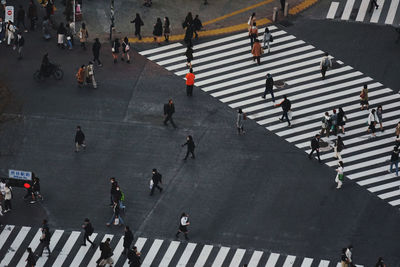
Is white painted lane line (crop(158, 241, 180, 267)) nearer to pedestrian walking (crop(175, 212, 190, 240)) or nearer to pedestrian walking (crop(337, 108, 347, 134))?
pedestrian walking (crop(175, 212, 190, 240))

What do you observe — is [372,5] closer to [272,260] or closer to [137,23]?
[137,23]

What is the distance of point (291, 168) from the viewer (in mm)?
51438

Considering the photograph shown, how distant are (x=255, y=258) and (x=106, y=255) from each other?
6.60m

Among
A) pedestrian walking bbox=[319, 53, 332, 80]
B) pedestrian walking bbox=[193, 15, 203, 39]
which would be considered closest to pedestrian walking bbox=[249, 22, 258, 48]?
pedestrian walking bbox=[193, 15, 203, 39]

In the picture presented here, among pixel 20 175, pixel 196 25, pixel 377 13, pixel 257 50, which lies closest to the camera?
pixel 20 175

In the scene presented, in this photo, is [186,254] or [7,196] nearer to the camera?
[186,254]

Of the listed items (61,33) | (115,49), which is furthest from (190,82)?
(61,33)

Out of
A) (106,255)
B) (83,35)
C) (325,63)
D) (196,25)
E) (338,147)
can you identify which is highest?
(325,63)

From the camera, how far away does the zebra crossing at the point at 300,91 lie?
52.3 metres

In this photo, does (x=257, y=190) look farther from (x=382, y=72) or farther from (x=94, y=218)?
(x=382, y=72)

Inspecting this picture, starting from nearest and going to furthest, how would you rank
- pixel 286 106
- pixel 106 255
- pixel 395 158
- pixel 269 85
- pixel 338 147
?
pixel 106 255 < pixel 395 158 < pixel 338 147 < pixel 286 106 < pixel 269 85

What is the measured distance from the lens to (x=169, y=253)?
46.3m

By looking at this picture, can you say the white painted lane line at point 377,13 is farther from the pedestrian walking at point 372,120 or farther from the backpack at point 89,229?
the backpack at point 89,229

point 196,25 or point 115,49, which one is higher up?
point 196,25
